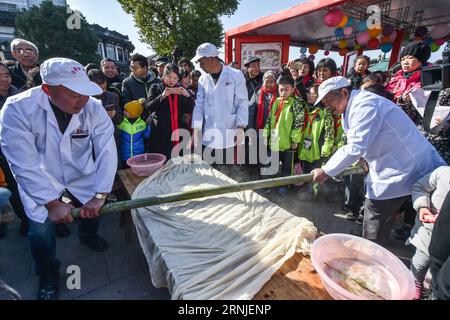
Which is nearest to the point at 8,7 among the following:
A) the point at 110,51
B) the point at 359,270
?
the point at 110,51

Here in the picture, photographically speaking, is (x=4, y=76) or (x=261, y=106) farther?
(x=261, y=106)

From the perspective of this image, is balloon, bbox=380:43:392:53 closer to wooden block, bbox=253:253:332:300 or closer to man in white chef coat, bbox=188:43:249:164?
man in white chef coat, bbox=188:43:249:164

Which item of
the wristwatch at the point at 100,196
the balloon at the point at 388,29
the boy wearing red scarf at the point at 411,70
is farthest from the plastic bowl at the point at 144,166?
the balloon at the point at 388,29

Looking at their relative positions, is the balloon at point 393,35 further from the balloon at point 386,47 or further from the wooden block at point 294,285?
the wooden block at point 294,285

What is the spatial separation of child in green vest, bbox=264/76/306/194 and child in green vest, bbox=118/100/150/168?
1.89 meters

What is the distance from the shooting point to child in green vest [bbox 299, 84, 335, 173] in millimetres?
3498

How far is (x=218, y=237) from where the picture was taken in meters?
1.74

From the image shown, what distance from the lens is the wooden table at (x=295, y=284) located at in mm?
1281

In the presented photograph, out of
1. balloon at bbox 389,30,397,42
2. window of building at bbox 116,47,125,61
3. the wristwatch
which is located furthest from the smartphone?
window of building at bbox 116,47,125,61

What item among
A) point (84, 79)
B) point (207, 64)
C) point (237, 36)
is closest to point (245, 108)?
point (207, 64)

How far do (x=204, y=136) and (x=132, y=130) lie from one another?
103 centimetres

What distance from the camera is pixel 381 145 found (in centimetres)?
204

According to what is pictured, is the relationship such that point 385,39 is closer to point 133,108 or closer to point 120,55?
point 133,108

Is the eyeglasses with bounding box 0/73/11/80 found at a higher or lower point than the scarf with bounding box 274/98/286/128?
higher
